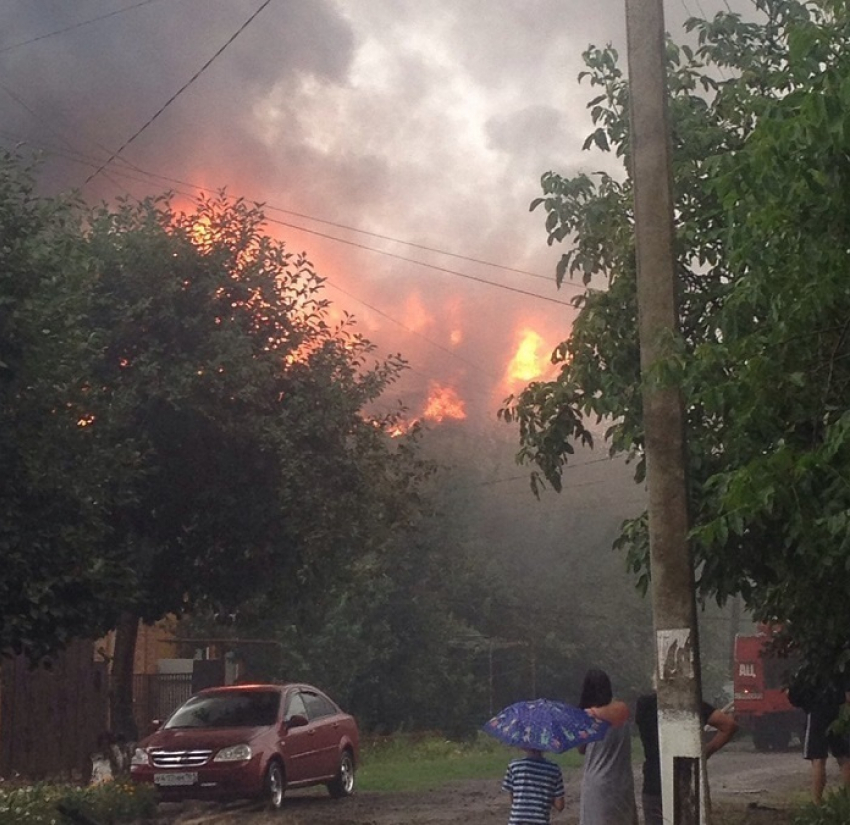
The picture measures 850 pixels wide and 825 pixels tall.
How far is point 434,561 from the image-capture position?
4272 cm

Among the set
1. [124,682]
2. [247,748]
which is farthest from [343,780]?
[124,682]

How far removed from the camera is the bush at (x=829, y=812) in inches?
499

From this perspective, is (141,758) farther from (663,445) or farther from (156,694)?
(663,445)

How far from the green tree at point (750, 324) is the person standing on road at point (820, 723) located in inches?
56.7

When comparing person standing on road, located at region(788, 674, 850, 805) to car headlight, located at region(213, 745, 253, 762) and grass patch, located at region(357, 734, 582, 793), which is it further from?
grass patch, located at region(357, 734, 582, 793)

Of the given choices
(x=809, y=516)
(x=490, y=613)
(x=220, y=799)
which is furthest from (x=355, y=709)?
(x=809, y=516)

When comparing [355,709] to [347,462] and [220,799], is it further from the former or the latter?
[220,799]

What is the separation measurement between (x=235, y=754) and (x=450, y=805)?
3138 millimetres

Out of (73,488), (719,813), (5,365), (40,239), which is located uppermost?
(40,239)

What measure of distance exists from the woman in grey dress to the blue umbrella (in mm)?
400

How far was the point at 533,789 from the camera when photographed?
365 inches

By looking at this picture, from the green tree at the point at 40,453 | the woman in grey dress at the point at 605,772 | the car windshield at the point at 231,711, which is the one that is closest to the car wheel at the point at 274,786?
the car windshield at the point at 231,711

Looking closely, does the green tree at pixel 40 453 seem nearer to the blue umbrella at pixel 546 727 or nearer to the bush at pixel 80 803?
the bush at pixel 80 803

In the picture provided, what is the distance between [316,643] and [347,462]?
48.7 ft
